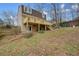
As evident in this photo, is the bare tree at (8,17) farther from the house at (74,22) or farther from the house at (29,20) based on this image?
the house at (74,22)

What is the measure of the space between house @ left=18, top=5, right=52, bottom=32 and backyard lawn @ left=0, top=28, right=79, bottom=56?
8 centimetres

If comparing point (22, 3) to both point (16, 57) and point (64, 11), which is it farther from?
point (16, 57)

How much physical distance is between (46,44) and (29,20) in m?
0.37

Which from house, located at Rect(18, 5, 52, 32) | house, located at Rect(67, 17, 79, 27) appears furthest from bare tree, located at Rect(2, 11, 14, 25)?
house, located at Rect(67, 17, 79, 27)

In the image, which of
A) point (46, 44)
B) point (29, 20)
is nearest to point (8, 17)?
point (29, 20)

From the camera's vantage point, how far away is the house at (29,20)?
76.8 inches

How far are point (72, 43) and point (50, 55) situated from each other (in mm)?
316

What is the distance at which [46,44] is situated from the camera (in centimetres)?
195

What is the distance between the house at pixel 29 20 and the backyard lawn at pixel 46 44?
8 centimetres

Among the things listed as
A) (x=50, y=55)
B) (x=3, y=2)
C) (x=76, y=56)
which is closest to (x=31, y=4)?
(x=3, y=2)

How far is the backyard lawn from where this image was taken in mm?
1925

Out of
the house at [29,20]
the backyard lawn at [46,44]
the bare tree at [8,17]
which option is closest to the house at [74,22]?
the backyard lawn at [46,44]

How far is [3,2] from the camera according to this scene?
1963mm

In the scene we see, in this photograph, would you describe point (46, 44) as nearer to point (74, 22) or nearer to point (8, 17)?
point (74, 22)
